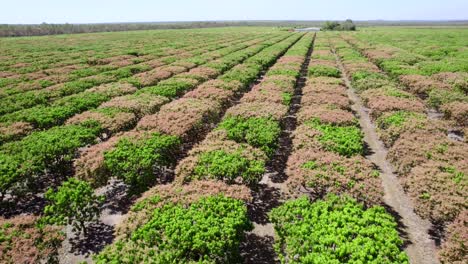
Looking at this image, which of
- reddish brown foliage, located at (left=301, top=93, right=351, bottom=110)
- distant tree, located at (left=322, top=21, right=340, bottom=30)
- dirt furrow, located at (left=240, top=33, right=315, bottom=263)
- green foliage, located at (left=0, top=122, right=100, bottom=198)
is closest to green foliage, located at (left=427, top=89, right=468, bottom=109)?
reddish brown foliage, located at (left=301, top=93, right=351, bottom=110)

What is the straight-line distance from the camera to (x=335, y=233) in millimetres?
8102

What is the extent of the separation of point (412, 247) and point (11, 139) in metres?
19.2

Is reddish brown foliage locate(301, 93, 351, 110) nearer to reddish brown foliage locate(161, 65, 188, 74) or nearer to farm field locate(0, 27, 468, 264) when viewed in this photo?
farm field locate(0, 27, 468, 264)

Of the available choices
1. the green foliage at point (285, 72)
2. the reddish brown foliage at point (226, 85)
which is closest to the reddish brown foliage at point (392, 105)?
the green foliage at point (285, 72)

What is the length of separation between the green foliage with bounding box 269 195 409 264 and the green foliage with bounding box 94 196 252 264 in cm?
134

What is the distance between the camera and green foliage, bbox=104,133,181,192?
1216cm

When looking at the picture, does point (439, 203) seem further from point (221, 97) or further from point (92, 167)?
point (221, 97)

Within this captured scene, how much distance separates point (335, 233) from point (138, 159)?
26.6 ft

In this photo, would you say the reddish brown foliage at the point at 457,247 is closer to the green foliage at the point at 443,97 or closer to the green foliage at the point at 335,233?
the green foliage at the point at 335,233

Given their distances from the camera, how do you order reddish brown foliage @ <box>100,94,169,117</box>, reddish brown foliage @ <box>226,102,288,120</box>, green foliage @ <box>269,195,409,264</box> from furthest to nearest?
1. reddish brown foliage @ <box>100,94,169,117</box>
2. reddish brown foliage @ <box>226,102,288,120</box>
3. green foliage @ <box>269,195,409,264</box>

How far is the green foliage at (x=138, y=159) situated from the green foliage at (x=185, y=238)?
3516 mm

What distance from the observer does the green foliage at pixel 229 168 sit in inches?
453

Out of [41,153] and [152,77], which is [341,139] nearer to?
[41,153]

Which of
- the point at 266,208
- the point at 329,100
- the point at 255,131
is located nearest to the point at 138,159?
the point at 266,208
